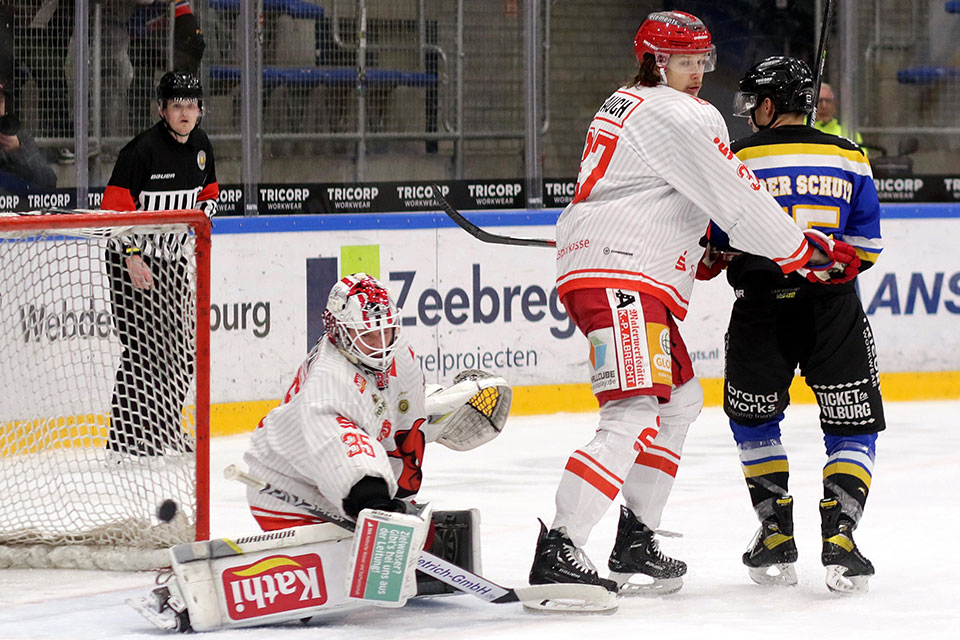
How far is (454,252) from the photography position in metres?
6.54

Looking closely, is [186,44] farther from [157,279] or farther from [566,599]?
[566,599]

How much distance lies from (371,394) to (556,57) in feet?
13.8

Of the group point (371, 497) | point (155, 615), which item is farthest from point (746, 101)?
point (155, 615)

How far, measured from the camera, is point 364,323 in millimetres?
3170

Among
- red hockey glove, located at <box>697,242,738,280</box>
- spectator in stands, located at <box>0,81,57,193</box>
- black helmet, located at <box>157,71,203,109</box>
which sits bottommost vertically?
red hockey glove, located at <box>697,242,738,280</box>

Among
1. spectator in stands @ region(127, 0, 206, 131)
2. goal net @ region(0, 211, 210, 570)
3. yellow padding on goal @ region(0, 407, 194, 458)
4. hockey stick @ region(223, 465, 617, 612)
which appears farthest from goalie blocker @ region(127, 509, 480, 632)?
spectator in stands @ region(127, 0, 206, 131)

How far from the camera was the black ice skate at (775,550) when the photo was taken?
11.7 feet

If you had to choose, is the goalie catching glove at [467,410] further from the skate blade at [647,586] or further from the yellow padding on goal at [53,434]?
the yellow padding on goal at [53,434]

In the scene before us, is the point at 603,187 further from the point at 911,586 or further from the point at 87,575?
the point at 87,575

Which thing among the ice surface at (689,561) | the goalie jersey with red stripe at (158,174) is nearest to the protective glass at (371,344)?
the ice surface at (689,561)

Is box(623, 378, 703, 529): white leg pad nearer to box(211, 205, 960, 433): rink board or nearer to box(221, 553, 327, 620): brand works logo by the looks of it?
box(221, 553, 327, 620): brand works logo

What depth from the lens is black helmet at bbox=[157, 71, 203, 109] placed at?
525 centimetres

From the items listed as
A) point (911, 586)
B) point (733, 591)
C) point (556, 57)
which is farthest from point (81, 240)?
point (556, 57)

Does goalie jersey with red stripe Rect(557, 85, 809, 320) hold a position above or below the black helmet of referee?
below
